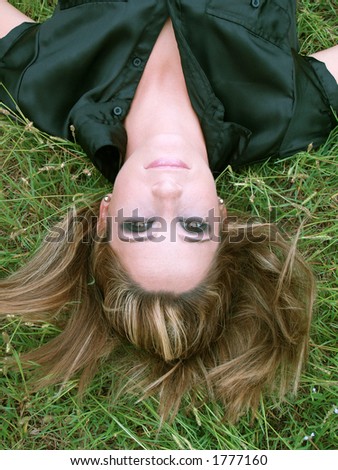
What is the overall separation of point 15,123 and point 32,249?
634mm

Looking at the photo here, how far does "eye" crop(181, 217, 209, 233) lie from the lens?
2162 millimetres

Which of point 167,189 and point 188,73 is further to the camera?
point 188,73

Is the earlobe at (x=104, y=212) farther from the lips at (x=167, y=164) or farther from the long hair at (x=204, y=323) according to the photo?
the lips at (x=167, y=164)

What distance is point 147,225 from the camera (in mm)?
2156

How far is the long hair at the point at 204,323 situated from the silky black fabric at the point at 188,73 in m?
0.39

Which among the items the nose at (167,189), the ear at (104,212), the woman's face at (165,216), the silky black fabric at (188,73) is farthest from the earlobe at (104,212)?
the nose at (167,189)

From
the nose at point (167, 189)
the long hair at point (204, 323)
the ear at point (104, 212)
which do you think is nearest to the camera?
the nose at point (167, 189)

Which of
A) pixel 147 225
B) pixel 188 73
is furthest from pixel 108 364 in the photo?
pixel 188 73

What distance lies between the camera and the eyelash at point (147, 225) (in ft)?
7.08

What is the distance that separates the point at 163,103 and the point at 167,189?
21.1 inches

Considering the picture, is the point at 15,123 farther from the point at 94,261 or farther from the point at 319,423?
the point at 319,423

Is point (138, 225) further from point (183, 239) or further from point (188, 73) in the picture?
point (188, 73)

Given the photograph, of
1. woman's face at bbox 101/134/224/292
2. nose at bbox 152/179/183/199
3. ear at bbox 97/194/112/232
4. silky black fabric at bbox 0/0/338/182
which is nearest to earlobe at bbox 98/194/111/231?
ear at bbox 97/194/112/232

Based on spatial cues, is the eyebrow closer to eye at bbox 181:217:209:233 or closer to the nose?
eye at bbox 181:217:209:233
